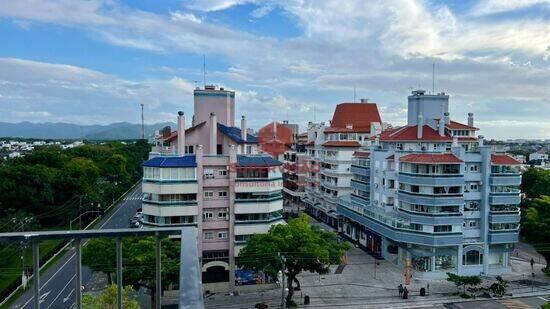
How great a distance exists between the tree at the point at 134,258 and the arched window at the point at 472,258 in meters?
24.7

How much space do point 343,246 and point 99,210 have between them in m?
36.8

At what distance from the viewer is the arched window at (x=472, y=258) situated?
3684cm

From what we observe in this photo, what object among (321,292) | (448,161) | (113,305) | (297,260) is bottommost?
(321,292)

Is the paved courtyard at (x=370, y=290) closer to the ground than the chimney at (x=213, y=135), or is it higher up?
closer to the ground

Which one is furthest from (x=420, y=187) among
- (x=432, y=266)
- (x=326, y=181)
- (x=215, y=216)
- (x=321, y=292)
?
(x=326, y=181)

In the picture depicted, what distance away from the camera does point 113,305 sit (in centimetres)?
1464

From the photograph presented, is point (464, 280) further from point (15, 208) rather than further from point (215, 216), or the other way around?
point (15, 208)

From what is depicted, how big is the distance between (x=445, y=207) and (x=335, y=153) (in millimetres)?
19848

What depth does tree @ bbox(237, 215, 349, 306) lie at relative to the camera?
28.2 metres

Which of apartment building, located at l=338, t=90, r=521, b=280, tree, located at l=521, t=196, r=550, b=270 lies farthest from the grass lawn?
tree, located at l=521, t=196, r=550, b=270

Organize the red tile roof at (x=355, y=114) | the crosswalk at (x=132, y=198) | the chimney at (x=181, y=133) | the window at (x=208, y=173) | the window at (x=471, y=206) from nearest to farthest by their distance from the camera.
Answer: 1. the window at (x=208, y=173)
2. the chimney at (x=181, y=133)
3. the window at (x=471, y=206)
4. the red tile roof at (x=355, y=114)
5. the crosswalk at (x=132, y=198)

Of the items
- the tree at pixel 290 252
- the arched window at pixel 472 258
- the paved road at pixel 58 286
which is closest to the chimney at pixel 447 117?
the arched window at pixel 472 258

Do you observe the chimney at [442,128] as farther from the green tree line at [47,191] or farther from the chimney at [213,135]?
the green tree line at [47,191]

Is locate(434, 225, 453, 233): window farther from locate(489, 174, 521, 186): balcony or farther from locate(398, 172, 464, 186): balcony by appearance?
locate(489, 174, 521, 186): balcony
